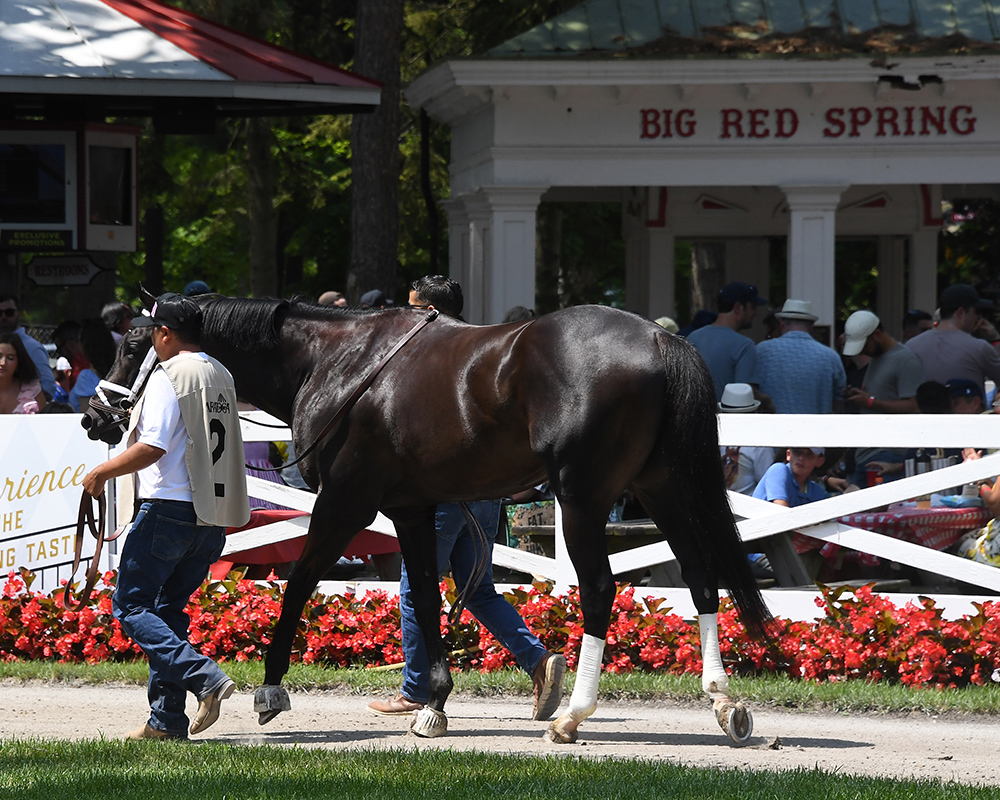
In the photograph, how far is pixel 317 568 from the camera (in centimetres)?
637

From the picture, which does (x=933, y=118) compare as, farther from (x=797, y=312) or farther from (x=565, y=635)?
(x=565, y=635)

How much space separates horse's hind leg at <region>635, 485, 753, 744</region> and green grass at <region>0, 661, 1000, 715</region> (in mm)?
1075

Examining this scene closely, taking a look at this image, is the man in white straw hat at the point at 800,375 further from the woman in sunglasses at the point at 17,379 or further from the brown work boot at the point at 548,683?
the woman in sunglasses at the point at 17,379

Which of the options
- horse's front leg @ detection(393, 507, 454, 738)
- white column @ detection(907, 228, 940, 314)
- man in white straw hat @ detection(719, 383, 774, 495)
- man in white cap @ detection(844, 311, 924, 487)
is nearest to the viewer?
horse's front leg @ detection(393, 507, 454, 738)

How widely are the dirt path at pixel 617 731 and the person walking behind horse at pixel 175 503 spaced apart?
14.2 inches

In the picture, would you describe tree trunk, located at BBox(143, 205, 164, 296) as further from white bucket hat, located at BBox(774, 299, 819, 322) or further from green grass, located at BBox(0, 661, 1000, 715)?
green grass, located at BBox(0, 661, 1000, 715)

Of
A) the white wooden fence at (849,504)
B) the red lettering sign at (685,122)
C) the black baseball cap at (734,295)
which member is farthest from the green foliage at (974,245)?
the white wooden fence at (849,504)

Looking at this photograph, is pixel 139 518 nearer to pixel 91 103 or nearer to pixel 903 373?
pixel 903 373

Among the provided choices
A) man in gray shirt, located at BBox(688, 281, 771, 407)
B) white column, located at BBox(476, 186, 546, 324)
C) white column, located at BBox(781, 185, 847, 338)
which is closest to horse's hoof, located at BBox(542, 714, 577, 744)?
man in gray shirt, located at BBox(688, 281, 771, 407)

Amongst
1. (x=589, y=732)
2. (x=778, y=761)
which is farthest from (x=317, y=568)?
(x=778, y=761)

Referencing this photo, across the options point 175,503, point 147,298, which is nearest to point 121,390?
point 147,298

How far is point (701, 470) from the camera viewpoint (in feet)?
19.7

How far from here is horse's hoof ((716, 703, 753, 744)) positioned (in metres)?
6.00

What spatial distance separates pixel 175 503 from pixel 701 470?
7.13 feet
